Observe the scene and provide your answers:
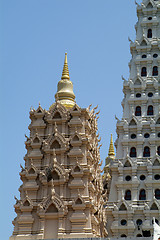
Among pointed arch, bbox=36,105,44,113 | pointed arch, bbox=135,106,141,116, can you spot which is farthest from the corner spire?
pointed arch, bbox=135,106,141,116

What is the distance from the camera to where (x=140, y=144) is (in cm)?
5594

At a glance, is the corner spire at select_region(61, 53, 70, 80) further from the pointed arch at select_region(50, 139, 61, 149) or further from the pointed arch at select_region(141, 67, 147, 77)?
the pointed arch at select_region(50, 139, 61, 149)

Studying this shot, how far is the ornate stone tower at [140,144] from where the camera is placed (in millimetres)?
52594

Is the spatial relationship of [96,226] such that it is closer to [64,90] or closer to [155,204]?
[155,204]

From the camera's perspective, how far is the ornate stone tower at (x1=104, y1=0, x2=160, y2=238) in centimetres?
5259

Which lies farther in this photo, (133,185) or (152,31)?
(152,31)

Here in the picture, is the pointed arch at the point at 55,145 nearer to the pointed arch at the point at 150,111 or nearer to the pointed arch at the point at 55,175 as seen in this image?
the pointed arch at the point at 55,175

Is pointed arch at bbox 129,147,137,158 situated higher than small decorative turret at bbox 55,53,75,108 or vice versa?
small decorative turret at bbox 55,53,75,108

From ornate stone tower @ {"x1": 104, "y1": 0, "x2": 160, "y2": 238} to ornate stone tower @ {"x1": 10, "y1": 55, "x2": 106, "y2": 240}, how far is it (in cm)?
237

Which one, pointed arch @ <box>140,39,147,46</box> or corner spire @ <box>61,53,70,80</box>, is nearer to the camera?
corner spire @ <box>61,53,70,80</box>

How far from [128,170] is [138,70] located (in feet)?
37.8

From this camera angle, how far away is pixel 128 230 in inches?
2055

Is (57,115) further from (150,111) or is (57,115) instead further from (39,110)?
(150,111)

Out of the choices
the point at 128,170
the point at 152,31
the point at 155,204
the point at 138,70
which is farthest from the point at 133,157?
the point at 152,31
